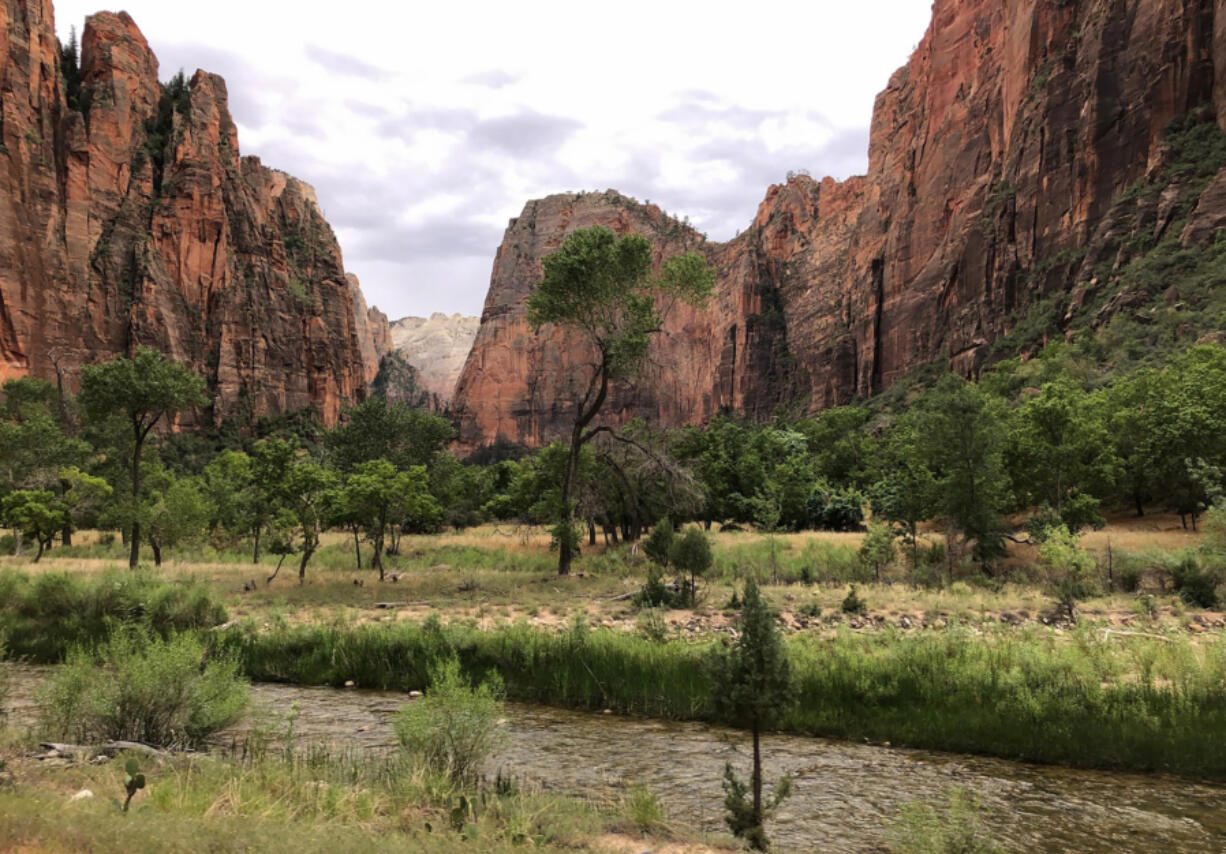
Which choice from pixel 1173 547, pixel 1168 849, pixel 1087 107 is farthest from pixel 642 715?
pixel 1087 107

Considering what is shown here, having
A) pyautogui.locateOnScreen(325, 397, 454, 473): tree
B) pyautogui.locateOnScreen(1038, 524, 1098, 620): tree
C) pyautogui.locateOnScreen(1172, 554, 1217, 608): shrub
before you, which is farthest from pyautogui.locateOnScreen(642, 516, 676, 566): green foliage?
pyautogui.locateOnScreen(325, 397, 454, 473): tree

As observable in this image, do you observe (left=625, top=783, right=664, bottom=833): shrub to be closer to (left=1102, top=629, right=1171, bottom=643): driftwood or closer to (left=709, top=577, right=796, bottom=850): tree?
(left=709, top=577, right=796, bottom=850): tree

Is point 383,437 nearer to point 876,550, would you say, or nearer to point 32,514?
point 32,514

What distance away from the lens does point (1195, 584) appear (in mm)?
18188

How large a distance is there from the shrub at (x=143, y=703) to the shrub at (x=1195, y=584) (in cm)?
2317

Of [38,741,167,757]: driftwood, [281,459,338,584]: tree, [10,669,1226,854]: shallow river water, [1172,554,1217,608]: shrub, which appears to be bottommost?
[10,669,1226,854]: shallow river water

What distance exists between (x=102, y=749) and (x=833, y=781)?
31.1 ft

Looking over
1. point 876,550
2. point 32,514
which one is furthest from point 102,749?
point 32,514

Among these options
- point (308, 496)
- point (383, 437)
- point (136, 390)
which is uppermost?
point (136, 390)

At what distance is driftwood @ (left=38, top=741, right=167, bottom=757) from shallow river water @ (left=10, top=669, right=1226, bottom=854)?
104 inches

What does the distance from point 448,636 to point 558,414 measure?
13743cm

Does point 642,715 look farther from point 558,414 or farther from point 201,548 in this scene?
point 558,414

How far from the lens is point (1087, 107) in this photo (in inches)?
2689

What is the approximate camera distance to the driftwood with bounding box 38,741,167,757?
7578 millimetres
